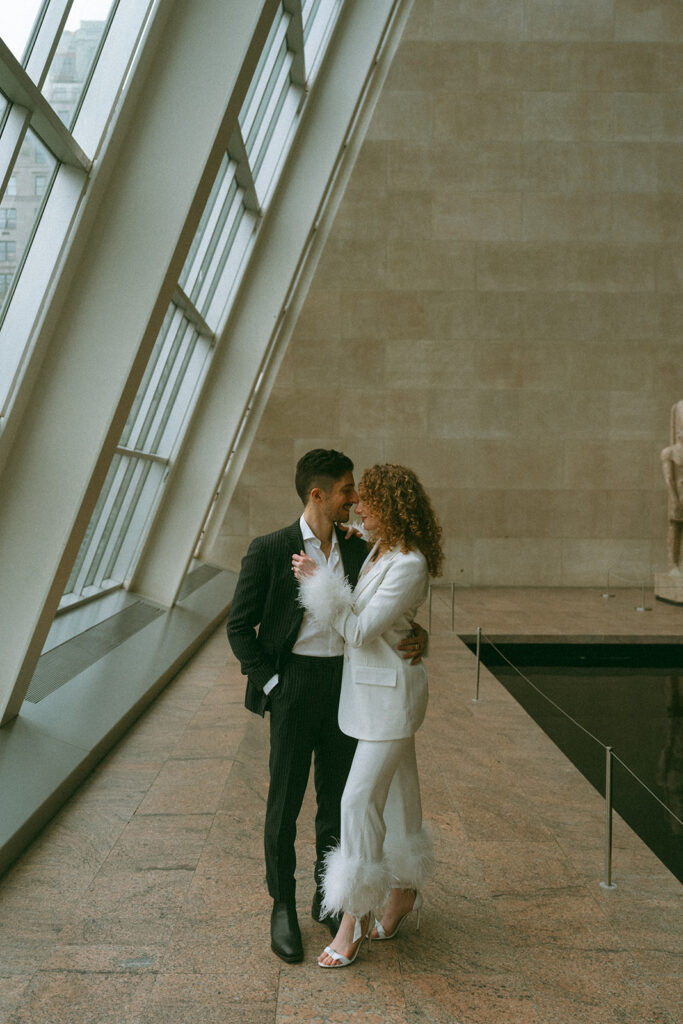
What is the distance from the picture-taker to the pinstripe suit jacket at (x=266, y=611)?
12.3 feet

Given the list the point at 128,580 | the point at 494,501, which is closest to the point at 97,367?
the point at 128,580

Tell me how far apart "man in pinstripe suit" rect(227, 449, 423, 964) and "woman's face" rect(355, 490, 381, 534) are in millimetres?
45

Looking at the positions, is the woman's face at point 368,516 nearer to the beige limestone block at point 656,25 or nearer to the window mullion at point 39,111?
the window mullion at point 39,111

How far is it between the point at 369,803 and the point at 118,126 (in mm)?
4362

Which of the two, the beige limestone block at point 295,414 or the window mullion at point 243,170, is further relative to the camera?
the beige limestone block at point 295,414

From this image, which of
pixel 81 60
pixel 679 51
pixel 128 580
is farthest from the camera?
pixel 679 51

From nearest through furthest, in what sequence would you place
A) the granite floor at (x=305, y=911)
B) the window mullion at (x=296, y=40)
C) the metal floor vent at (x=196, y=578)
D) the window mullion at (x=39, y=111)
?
the granite floor at (x=305, y=911), the window mullion at (x=39, y=111), the window mullion at (x=296, y=40), the metal floor vent at (x=196, y=578)

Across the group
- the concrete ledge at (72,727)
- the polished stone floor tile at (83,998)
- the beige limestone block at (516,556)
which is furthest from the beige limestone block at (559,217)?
the polished stone floor tile at (83,998)

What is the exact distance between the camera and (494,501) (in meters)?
20.4

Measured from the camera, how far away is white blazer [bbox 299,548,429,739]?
354 cm

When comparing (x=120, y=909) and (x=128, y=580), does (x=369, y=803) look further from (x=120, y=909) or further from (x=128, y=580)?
(x=128, y=580)

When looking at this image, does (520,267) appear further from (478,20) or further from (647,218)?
(478,20)

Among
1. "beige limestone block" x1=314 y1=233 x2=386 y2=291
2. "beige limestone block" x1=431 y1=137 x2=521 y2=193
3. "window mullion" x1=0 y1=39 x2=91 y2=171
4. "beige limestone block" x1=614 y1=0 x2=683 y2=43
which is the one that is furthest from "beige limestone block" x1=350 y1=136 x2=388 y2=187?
"window mullion" x1=0 y1=39 x2=91 y2=171

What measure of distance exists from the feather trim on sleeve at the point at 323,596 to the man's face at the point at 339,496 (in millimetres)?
342
